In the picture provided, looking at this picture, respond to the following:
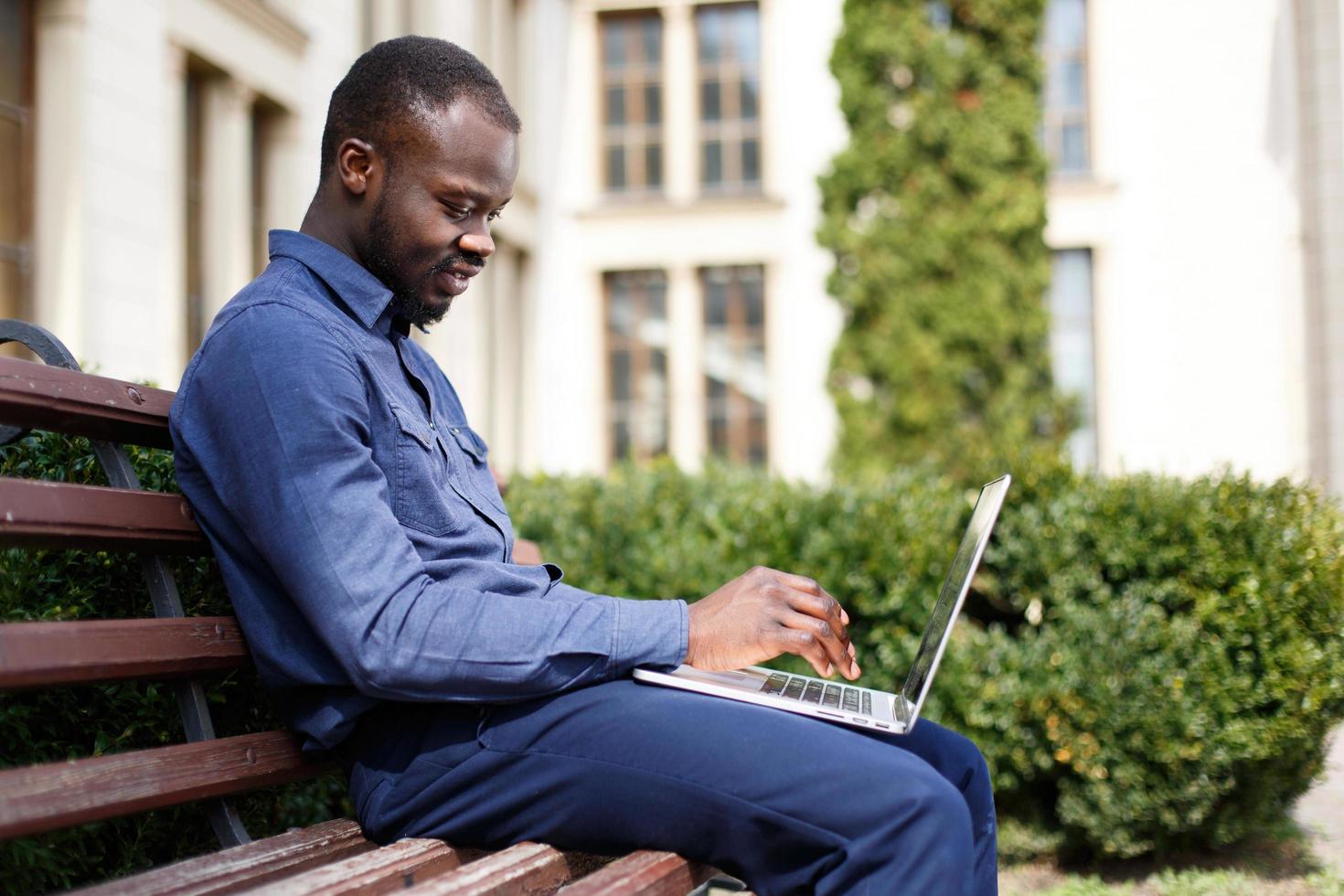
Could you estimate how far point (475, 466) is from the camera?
2.39 metres

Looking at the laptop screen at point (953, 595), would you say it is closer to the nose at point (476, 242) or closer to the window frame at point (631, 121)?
the nose at point (476, 242)

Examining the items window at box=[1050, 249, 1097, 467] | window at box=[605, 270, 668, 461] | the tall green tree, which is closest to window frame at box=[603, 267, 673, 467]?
window at box=[605, 270, 668, 461]

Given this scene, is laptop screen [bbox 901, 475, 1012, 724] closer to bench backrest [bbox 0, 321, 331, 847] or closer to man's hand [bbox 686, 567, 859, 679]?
man's hand [bbox 686, 567, 859, 679]

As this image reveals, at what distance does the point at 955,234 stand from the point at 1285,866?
10269 mm

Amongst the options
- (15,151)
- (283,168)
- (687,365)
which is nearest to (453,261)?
(15,151)

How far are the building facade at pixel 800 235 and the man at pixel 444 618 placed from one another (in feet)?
35.2

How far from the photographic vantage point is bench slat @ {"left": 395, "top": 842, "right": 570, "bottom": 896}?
5.17 feet

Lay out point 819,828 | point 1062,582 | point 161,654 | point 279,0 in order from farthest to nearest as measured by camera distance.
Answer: point 279,0 < point 1062,582 < point 161,654 < point 819,828

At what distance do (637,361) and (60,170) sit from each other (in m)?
10.2

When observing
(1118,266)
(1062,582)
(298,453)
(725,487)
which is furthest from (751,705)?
(1118,266)

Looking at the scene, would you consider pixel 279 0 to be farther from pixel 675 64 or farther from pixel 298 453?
pixel 298 453

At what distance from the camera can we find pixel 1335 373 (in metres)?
13.9

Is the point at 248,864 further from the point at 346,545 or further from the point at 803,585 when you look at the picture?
→ the point at 803,585

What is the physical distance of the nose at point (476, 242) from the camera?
2.06m
